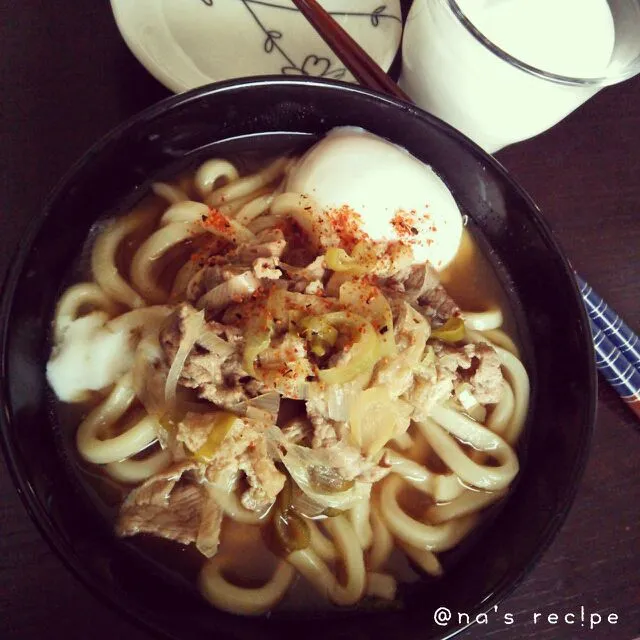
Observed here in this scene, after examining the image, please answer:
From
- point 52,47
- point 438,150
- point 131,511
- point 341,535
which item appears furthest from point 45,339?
point 438,150

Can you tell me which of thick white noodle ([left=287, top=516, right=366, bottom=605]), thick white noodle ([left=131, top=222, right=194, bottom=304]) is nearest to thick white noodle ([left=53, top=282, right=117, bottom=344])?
thick white noodle ([left=131, top=222, right=194, bottom=304])

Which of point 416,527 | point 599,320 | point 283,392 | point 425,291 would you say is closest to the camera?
point 283,392

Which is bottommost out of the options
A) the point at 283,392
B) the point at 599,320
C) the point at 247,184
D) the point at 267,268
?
the point at 599,320

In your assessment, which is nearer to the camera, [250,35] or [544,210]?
[250,35]

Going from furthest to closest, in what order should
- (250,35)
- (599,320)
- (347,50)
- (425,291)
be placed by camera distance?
(250,35) → (599,320) → (347,50) → (425,291)

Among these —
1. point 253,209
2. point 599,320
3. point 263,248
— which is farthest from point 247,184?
point 599,320

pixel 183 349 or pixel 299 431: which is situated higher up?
pixel 183 349

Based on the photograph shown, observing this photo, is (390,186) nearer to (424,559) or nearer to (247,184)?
(247,184)

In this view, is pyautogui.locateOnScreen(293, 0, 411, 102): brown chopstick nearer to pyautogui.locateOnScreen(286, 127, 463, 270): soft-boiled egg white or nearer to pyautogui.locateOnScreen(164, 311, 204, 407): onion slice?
pyautogui.locateOnScreen(286, 127, 463, 270): soft-boiled egg white
